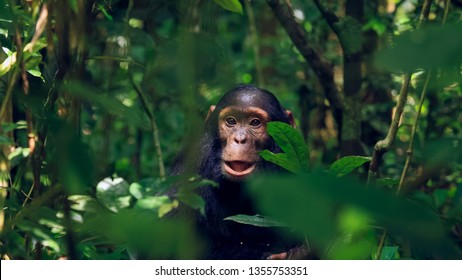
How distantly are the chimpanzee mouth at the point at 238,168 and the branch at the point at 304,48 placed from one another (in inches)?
55.4

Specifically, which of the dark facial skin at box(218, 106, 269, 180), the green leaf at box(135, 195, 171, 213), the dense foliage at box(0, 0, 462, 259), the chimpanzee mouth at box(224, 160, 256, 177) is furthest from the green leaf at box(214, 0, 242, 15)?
the chimpanzee mouth at box(224, 160, 256, 177)

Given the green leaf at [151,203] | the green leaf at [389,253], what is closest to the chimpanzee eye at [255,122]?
the green leaf at [389,253]

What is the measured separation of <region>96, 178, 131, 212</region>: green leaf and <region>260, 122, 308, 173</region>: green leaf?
0.58m

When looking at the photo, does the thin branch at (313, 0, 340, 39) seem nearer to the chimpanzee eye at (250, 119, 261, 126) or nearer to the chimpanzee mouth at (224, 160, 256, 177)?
the chimpanzee eye at (250, 119, 261, 126)

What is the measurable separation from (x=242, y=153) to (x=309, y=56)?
1.43m

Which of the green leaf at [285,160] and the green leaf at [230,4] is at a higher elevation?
the green leaf at [230,4]

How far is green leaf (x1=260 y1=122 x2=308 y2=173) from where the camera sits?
2221 mm

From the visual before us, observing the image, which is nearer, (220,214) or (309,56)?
(220,214)

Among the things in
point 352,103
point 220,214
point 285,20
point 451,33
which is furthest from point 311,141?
point 451,33

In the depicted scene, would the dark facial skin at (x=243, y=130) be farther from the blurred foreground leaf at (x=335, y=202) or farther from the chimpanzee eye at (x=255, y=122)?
the blurred foreground leaf at (x=335, y=202)

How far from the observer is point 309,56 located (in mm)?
4793

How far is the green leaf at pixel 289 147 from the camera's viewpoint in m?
2.22
